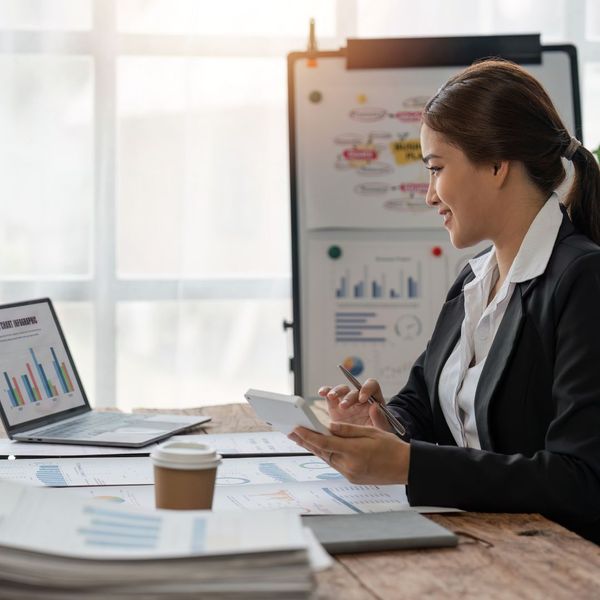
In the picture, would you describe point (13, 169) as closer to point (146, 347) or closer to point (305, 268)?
point (146, 347)

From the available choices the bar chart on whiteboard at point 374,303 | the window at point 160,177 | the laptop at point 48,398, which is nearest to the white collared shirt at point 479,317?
the laptop at point 48,398

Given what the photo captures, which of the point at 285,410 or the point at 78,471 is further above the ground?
the point at 285,410

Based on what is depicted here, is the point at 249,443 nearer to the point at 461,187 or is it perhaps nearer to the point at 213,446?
the point at 213,446

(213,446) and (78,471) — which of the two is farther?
(213,446)

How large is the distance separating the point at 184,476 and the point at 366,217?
6.49ft

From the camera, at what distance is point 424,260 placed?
2928 millimetres

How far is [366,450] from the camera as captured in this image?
127 centimetres

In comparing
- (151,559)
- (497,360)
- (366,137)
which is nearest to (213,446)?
(497,360)

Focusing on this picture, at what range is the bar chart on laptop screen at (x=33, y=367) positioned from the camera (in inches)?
69.9

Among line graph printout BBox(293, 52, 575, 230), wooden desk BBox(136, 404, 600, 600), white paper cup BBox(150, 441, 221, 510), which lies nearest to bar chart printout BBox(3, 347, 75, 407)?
white paper cup BBox(150, 441, 221, 510)

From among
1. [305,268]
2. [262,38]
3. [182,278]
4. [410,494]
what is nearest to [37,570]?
[410,494]

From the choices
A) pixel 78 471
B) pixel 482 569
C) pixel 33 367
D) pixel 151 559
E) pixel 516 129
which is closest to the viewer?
pixel 151 559

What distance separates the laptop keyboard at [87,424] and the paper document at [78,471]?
0.63ft

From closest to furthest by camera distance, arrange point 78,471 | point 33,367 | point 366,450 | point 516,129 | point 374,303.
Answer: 1. point 366,450
2. point 78,471
3. point 516,129
4. point 33,367
5. point 374,303
